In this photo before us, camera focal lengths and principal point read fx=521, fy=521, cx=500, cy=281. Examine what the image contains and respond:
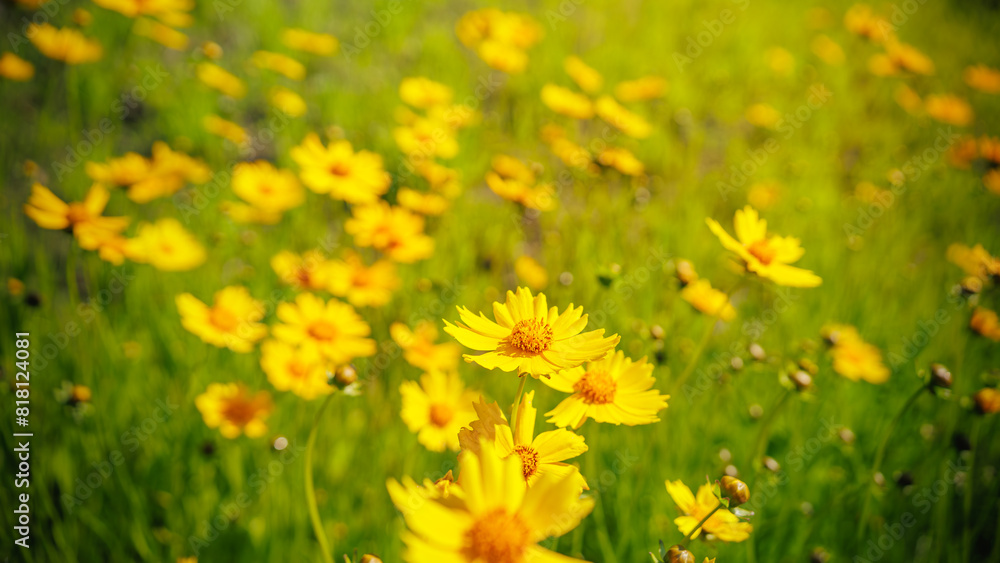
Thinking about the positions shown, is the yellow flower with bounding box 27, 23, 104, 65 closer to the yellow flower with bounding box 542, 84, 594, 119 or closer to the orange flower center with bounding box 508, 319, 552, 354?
the yellow flower with bounding box 542, 84, 594, 119

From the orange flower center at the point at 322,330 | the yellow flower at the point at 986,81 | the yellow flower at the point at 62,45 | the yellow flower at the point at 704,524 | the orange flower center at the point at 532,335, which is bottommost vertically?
the orange flower center at the point at 322,330

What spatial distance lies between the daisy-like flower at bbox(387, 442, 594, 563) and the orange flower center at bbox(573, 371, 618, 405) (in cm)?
31

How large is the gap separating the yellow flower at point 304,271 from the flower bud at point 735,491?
42.5 inches

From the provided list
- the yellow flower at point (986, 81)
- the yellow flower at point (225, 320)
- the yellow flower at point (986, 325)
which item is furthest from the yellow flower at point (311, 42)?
the yellow flower at point (986, 81)

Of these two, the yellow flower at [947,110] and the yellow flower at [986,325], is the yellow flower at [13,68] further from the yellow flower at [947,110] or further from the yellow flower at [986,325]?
the yellow flower at [947,110]

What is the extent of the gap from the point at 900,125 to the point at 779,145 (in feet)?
3.93

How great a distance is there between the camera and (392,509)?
49.0 inches

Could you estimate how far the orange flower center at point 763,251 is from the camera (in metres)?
0.99

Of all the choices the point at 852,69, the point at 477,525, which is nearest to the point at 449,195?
the point at 477,525

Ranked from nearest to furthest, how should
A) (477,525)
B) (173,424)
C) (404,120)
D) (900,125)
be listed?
(477,525)
(173,424)
(404,120)
(900,125)

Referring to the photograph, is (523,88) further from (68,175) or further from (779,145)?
(68,175)

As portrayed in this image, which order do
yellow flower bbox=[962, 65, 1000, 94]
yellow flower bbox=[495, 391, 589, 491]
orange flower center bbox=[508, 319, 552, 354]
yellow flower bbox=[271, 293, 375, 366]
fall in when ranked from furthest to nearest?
yellow flower bbox=[962, 65, 1000, 94], yellow flower bbox=[271, 293, 375, 366], orange flower center bbox=[508, 319, 552, 354], yellow flower bbox=[495, 391, 589, 491]

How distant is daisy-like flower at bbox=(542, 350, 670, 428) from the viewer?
0.74 meters

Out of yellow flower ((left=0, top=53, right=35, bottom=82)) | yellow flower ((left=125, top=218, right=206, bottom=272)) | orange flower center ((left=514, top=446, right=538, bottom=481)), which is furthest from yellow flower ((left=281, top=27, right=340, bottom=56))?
orange flower center ((left=514, top=446, right=538, bottom=481))
